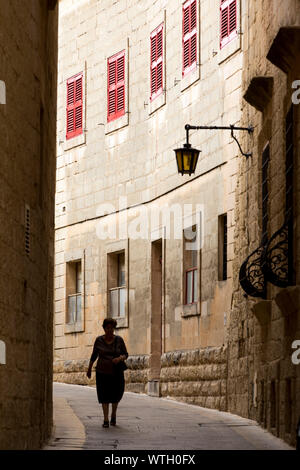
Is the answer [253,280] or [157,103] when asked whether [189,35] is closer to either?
[157,103]

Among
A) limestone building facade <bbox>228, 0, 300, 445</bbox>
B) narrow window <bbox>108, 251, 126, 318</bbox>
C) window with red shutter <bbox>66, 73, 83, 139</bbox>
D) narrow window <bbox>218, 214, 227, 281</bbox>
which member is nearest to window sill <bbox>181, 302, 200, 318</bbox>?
narrow window <bbox>218, 214, 227, 281</bbox>

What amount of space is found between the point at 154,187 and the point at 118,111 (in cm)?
287

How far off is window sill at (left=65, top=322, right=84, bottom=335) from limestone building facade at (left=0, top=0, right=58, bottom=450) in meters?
13.6

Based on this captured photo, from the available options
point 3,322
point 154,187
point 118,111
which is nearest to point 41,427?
point 3,322

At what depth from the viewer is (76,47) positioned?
29.8 metres

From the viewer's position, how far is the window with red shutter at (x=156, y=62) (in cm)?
2544

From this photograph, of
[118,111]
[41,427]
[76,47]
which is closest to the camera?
[41,427]

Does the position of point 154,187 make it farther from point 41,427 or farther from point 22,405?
point 22,405

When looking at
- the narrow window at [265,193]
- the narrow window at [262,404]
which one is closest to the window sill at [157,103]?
the narrow window at [265,193]

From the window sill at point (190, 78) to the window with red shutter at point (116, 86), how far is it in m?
3.55

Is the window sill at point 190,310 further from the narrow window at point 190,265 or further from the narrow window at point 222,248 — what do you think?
the narrow window at point 222,248

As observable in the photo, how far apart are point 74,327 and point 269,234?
1265 centimetres

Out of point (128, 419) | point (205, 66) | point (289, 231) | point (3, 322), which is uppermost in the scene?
point (205, 66)

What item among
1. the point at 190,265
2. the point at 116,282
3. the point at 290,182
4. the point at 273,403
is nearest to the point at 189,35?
the point at 190,265
